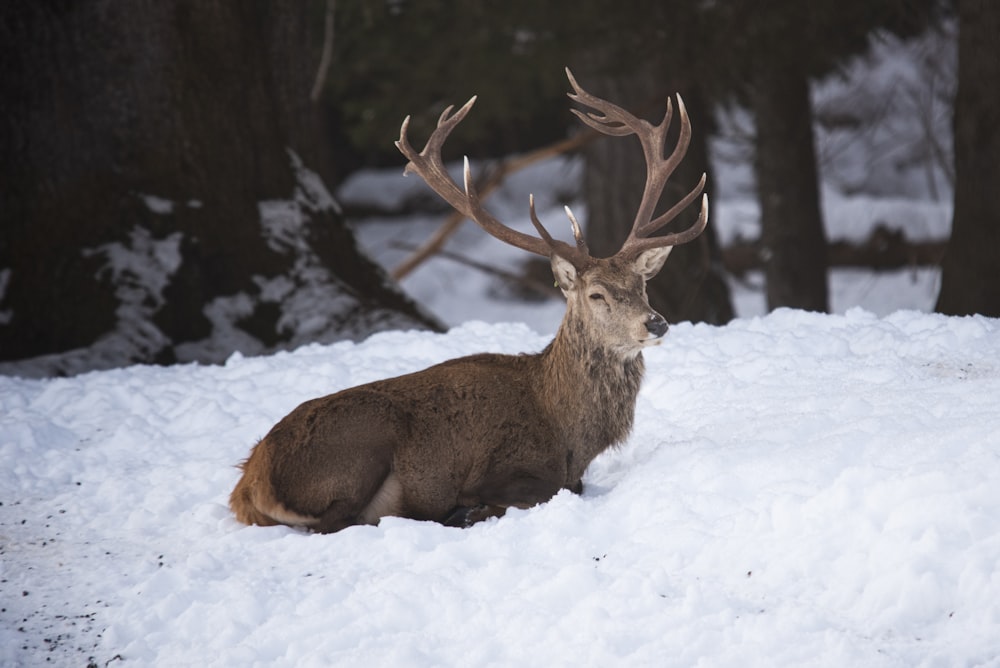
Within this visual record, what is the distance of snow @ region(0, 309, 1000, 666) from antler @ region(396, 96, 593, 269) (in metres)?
1.00

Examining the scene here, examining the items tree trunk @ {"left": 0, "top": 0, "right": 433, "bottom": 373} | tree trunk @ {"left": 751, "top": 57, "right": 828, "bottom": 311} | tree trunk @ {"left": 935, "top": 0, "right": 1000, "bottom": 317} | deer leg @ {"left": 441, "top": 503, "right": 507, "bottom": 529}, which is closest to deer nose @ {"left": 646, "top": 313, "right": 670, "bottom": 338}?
deer leg @ {"left": 441, "top": 503, "right": 507, "bottom": 529}

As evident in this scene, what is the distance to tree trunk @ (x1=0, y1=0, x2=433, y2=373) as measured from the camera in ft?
25.7

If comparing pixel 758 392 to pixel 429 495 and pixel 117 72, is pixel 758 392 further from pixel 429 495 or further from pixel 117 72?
pixel 117 72

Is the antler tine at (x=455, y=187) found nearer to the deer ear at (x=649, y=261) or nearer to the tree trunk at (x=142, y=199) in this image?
the deer ear at (x=649, y=261)

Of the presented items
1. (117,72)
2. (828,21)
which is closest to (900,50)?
(828,21)

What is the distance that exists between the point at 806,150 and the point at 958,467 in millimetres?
7921

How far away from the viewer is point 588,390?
17.5 feet

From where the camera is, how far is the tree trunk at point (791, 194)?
37.3ft

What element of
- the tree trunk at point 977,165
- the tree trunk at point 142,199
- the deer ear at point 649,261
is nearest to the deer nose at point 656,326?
A: the deer ear at point 649,261

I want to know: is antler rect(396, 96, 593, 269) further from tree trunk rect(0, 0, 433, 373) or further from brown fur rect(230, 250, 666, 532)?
tree trunk rect(0, 0, 433, 373)

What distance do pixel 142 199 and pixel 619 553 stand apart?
506 cm

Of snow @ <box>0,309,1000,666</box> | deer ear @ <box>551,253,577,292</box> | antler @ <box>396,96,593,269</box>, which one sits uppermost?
antler @ <box>396,96,593,269</box>

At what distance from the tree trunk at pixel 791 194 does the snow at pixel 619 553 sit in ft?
17.8

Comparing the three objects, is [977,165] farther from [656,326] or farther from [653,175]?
[656,326]
